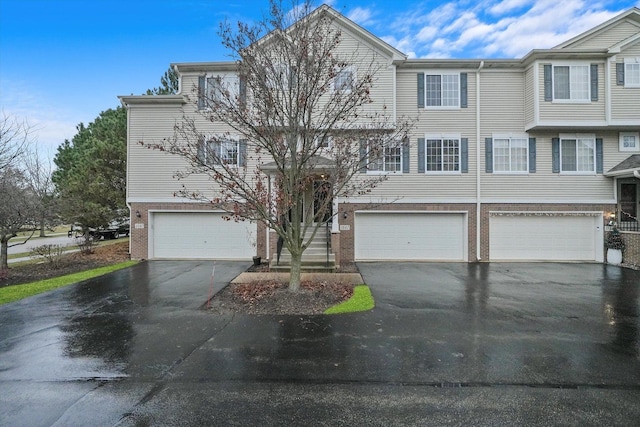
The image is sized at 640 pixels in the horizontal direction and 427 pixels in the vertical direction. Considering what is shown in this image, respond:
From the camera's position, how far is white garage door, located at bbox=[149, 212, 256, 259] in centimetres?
1458

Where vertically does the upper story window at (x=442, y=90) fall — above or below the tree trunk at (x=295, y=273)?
above

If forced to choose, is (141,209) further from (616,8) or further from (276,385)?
(616,8)

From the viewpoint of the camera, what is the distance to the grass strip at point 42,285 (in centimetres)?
823

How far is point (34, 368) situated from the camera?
4.44 metres

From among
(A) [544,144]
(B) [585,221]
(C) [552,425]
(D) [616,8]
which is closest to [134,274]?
(C) [552,425]

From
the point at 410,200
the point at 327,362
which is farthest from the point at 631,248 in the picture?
the point at 327,362

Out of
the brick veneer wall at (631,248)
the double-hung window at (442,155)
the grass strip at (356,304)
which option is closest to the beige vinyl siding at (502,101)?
the double-hung window at (442,155)

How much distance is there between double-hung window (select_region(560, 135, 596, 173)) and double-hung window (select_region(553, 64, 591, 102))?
1.66m

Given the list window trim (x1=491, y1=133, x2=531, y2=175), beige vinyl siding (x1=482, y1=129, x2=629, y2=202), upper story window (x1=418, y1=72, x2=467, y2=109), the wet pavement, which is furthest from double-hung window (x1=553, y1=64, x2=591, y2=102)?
the wet pavement

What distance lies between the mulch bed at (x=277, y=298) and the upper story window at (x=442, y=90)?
941 centimetres

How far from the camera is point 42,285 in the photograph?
9.34 m

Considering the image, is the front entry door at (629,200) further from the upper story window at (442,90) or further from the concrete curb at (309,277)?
the concrete curb at (309,277)

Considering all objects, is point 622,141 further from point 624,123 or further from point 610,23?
point 610,23

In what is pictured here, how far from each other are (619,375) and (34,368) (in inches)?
303
